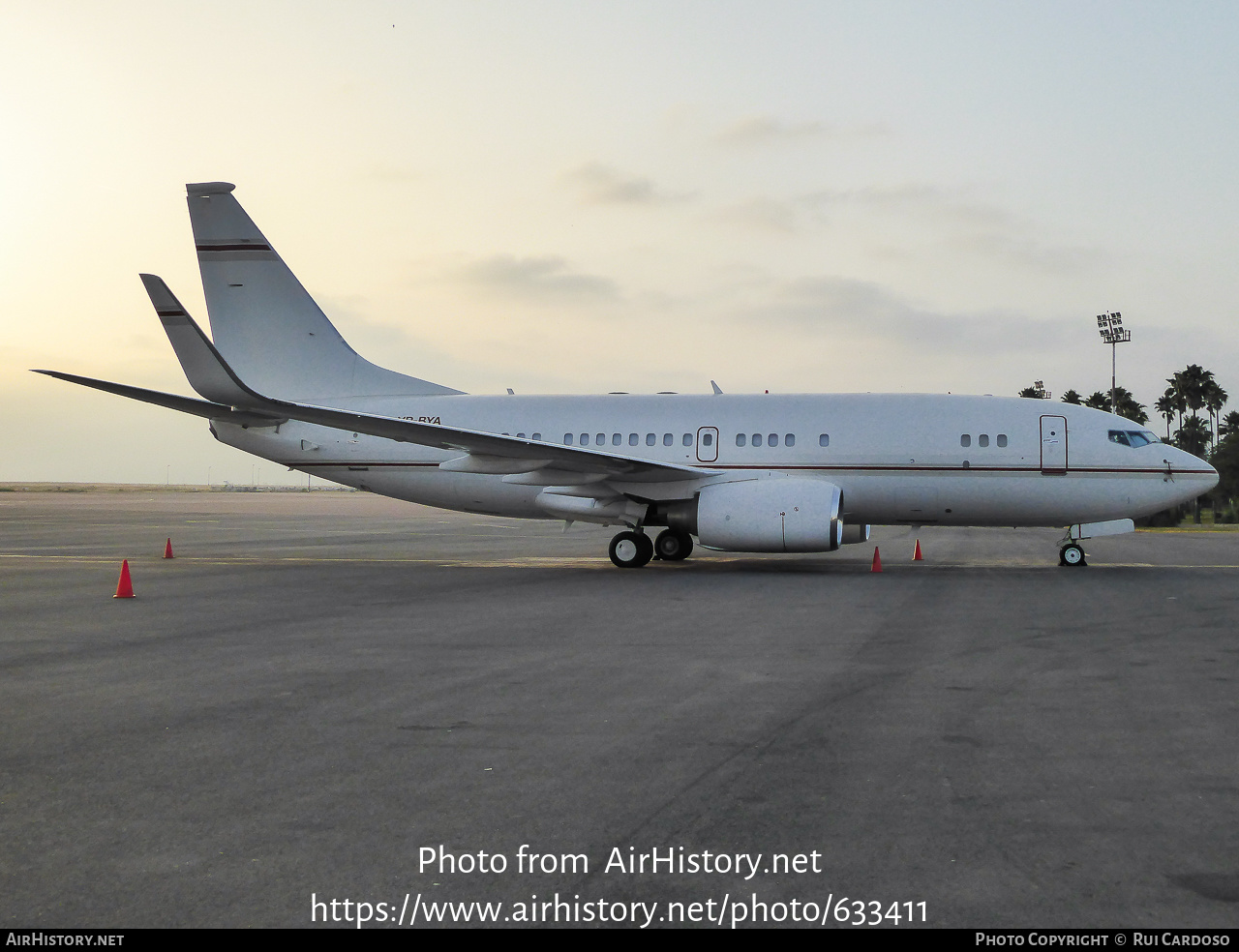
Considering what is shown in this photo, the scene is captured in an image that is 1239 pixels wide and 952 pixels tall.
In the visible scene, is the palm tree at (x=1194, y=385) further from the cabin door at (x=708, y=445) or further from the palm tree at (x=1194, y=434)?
the cabin door at (x=708, y=445)

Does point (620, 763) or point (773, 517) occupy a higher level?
point (773, 517)

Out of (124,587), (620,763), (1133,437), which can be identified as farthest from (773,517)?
(620,763)

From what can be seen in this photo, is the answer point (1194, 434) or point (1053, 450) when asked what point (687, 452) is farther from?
point (1194, 434)

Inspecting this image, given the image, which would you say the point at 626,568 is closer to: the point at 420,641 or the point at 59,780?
the point at 420,641

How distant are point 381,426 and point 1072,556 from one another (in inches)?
543

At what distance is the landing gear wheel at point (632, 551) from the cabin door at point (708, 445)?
7.01 ft

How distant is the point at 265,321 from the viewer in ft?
69.5

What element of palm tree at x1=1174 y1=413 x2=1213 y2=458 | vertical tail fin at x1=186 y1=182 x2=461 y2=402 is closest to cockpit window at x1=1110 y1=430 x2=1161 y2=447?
vertical tail fin at x1=186 y1=182 x2=461 y2=402

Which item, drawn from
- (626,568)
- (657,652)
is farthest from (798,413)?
(657,652)

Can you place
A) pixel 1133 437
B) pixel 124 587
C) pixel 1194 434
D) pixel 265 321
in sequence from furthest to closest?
pixel 1194 434
pixel 265 321
pixel 1133 437
pixel 124 587

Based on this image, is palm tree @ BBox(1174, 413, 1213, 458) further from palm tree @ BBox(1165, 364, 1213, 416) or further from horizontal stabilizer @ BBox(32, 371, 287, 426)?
horizontal stabilizer @ BBox(32, 371, 287, 426)

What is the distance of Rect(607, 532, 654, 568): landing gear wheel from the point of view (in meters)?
18.1

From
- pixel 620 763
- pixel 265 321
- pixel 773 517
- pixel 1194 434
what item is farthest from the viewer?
pixel 1194 434
